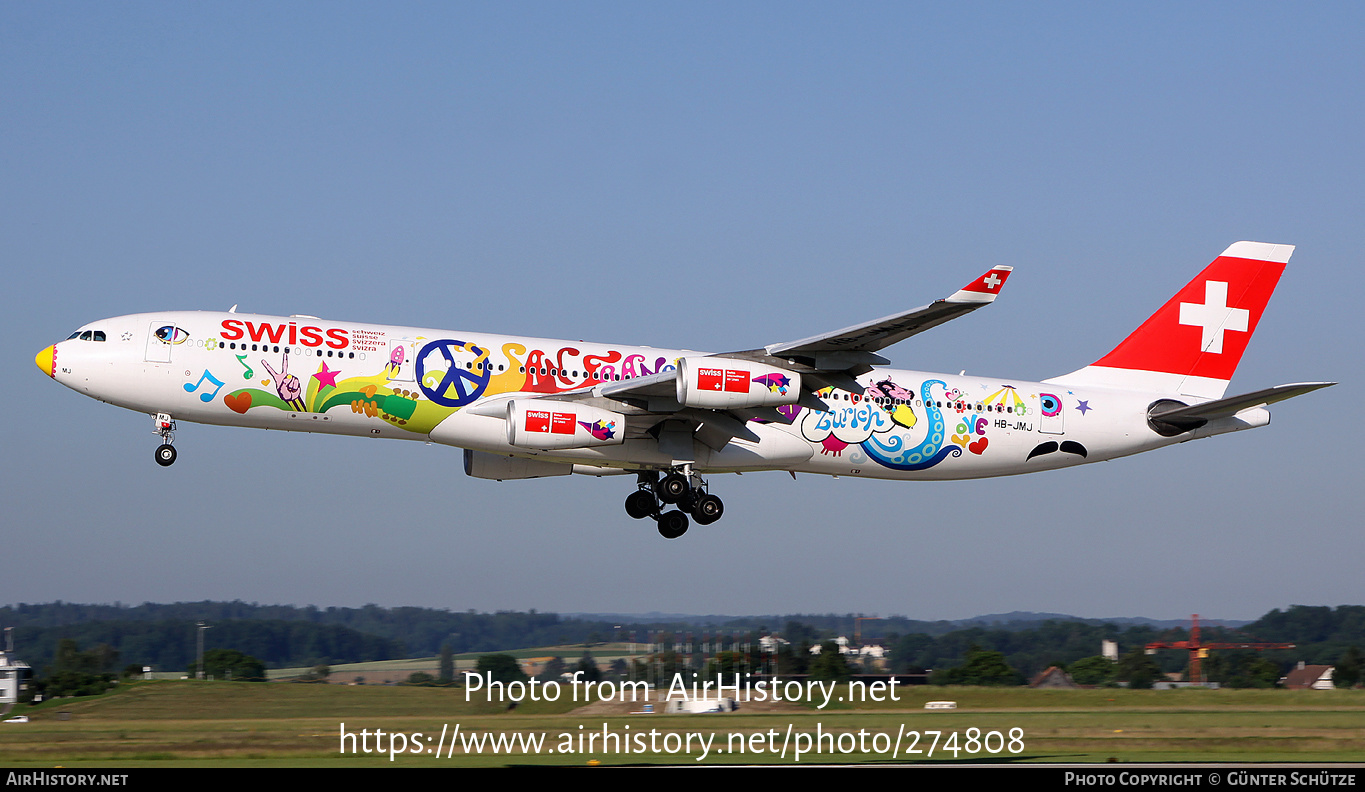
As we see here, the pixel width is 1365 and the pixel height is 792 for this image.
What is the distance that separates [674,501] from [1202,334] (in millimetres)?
15113

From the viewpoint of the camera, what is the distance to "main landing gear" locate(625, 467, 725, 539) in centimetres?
3231

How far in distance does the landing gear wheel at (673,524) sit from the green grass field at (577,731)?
220 inches

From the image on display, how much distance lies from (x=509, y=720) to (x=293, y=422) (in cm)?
825

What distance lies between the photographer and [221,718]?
26.1m

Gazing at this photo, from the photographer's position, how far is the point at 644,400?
30.0 meters

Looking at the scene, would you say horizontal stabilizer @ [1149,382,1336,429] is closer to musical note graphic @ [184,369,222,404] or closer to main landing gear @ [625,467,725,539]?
main landing gear @ [625,467,725,539]

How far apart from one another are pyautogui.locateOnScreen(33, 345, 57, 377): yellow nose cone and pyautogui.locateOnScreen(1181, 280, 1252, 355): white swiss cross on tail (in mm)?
28077

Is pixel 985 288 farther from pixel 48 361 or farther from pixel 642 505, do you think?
pixel 48 361

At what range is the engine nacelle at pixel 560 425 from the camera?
94.8 ft

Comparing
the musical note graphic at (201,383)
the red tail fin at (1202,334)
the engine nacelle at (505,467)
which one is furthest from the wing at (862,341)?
the musical note graphic at (201,383)

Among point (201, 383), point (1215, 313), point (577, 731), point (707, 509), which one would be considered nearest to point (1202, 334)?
point (1215, 313)

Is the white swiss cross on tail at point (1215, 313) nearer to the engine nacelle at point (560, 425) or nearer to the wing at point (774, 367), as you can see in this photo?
the wing at point (774, 367)
